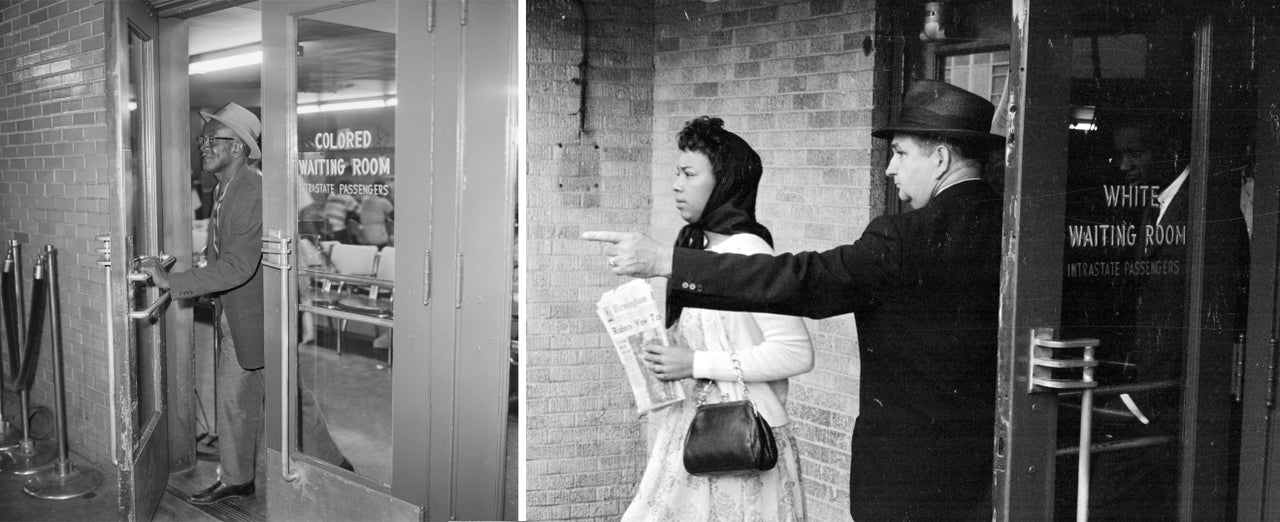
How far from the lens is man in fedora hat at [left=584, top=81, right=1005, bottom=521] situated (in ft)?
7.66

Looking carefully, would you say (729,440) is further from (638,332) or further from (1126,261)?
(1126,261)

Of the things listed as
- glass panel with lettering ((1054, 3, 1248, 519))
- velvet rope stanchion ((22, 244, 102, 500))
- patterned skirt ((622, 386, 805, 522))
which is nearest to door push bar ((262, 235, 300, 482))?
velvet rope stanchion ((22, 244, 102, 500))

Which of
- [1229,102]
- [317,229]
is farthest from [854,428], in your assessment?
[317,229]

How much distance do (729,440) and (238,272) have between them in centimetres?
188

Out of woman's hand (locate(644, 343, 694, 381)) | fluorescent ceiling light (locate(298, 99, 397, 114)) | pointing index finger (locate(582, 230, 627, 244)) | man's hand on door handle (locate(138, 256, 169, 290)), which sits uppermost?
fluorescent ceiling light (locate(298, 99, 397, 114))

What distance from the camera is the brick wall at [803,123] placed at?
2426mm

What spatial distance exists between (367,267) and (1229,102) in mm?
2686

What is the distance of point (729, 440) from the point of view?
245 cm

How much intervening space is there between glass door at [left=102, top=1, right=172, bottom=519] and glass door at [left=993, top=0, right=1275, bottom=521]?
276 cm

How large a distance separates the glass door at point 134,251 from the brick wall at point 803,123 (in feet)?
6.07

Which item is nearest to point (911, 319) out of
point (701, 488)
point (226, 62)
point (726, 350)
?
point (726, 350)

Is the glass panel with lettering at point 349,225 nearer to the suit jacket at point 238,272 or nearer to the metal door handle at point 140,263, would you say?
the suit jacket at point 238,272

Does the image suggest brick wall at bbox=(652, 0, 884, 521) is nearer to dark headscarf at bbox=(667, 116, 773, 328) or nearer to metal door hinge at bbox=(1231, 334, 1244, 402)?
dark headscarf at bbox=(667, 116, 773, 328)

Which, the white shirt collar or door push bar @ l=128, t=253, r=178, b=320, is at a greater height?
the white shirt collar
